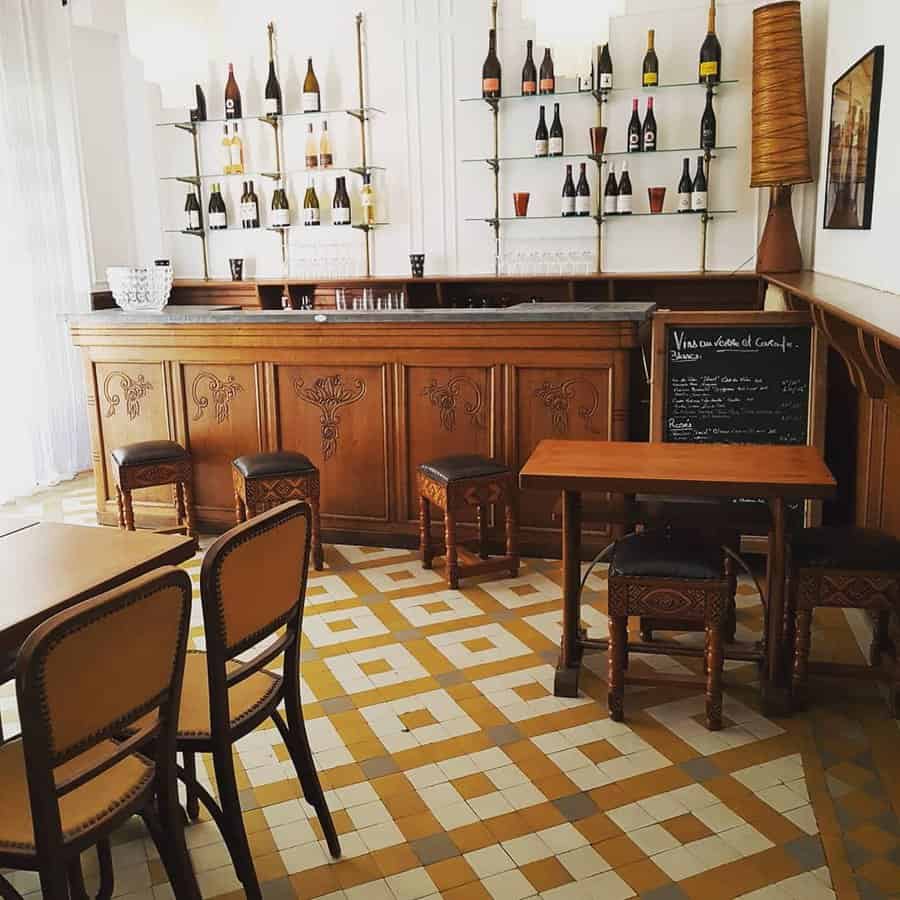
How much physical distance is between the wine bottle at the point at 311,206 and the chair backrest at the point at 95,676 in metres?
5.51

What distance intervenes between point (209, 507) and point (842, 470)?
126 inches

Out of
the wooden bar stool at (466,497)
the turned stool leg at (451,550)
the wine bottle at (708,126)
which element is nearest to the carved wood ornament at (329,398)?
the wooden bar stool at (466,497)

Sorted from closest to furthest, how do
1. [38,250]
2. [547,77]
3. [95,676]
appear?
[95,676] → [547,77] → [38,250]

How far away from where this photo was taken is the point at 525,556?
4723 mm

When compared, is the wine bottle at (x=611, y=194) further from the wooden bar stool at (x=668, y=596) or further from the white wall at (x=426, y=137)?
the wooden bar stool at (x=668, y=596)

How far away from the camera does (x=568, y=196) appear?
6352mm

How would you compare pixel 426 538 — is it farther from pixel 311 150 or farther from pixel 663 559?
pixel 311 150

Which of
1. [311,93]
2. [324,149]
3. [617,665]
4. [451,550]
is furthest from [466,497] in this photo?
[311,93]

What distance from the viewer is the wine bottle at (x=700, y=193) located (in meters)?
6.03

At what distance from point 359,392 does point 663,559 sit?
7.27 ft

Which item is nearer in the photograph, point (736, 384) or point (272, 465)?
point (736, 384)

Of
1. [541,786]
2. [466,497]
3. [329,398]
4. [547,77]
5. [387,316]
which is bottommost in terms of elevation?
[541,786]

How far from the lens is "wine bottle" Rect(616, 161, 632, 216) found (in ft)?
20.4

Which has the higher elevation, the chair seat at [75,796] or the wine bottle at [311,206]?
the wine bottle at [311,206]
